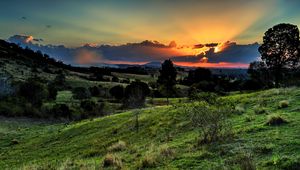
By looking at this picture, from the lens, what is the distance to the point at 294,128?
67.7ft

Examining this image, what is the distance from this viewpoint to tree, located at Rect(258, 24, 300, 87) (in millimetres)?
72438

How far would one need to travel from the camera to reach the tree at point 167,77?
95.6 metres

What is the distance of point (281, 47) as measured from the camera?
7319cm

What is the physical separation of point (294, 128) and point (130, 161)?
9530 mm

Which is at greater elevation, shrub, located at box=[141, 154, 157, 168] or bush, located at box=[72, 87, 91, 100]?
shrub, located at box=[141, 154, 157, 168]

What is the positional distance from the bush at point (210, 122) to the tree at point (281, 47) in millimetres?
55124

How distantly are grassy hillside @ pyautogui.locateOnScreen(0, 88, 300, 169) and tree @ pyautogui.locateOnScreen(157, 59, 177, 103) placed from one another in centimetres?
5061

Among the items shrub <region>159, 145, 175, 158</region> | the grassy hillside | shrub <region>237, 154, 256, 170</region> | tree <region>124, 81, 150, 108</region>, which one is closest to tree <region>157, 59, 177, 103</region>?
tree <region>124, 81, 150, 108</region>

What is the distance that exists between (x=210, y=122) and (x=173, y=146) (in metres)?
2.69

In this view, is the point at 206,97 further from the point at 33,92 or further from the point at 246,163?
the point at 33,92

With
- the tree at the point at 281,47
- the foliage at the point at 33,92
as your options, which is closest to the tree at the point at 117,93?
the foliage at the point at 33,92

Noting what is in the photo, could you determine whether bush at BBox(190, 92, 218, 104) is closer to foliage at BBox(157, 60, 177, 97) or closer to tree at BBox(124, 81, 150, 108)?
tree at BBox(124, 81, 150, 108)

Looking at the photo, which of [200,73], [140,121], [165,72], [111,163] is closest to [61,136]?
[140,121]

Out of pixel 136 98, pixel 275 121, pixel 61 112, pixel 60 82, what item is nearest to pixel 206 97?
pixel 275 121
